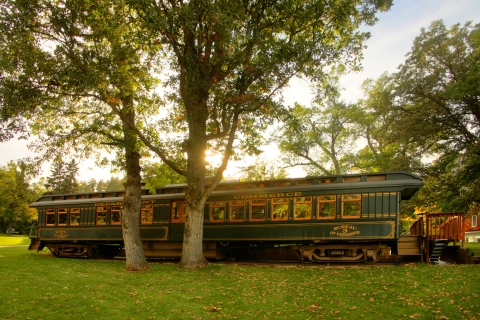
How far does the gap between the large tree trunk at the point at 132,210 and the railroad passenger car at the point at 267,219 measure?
309 centimetres

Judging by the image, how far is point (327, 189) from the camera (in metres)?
15.7

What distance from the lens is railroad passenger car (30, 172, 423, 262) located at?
49.2 ft

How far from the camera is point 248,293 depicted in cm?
1074

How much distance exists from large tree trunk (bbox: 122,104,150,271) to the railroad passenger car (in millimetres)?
3093

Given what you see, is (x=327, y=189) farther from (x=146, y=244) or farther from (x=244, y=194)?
(x=146, y=244)

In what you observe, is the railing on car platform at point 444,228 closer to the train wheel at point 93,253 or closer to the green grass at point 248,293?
the green grass at point 248,293

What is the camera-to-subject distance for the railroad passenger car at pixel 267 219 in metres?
15.0

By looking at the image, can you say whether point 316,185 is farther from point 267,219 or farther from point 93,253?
point 93,253

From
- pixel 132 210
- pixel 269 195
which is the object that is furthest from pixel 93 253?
pixel 269 195

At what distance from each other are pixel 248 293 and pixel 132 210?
6777mm

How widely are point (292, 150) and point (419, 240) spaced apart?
57.5 feet

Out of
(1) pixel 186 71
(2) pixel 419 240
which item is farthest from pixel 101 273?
(2) pixel 419 240

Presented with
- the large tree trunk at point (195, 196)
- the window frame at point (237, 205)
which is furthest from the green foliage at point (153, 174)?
the window frame at point (237, 205)

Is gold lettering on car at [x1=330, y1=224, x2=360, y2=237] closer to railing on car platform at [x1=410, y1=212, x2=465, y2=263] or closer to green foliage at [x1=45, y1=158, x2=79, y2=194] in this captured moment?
railing on car platform at [x1=410, y1=212, x2=465, y2=263]
